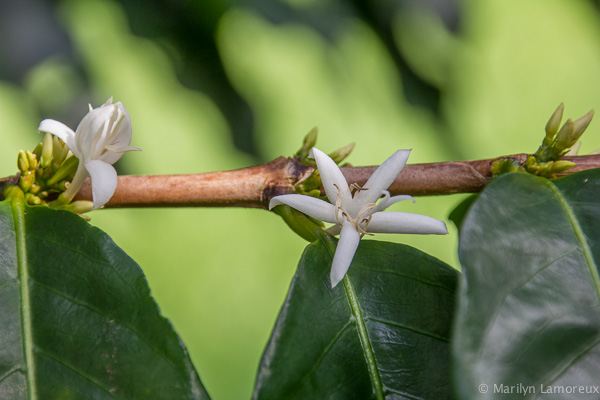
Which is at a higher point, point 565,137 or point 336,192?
point 565,137

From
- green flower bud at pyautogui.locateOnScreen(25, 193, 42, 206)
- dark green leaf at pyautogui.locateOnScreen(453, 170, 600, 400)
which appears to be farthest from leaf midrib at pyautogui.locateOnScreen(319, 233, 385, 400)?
green flower bud at pyautogui.locateOnScreen(25, 193, 42, 206)

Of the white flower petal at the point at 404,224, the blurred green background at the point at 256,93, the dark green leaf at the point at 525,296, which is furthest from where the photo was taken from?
the blurred green background at the point at 256,93

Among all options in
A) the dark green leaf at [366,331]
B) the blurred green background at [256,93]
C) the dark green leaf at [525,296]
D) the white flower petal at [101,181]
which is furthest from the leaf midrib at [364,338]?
the blurred green background at [256,93]

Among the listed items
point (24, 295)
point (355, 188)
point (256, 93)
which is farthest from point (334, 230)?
point (256, 93)

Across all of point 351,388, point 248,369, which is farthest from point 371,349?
point 248,369

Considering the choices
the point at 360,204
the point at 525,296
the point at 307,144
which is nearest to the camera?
the point at 525,296

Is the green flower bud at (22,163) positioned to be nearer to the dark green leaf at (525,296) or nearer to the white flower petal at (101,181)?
the white flower petal at (101,181)

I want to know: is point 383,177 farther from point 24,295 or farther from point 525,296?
point 24,295

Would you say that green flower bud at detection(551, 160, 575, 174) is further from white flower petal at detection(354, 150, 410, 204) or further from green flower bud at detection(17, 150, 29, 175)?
green flower bud at detection(17, 150, 29, 175)
